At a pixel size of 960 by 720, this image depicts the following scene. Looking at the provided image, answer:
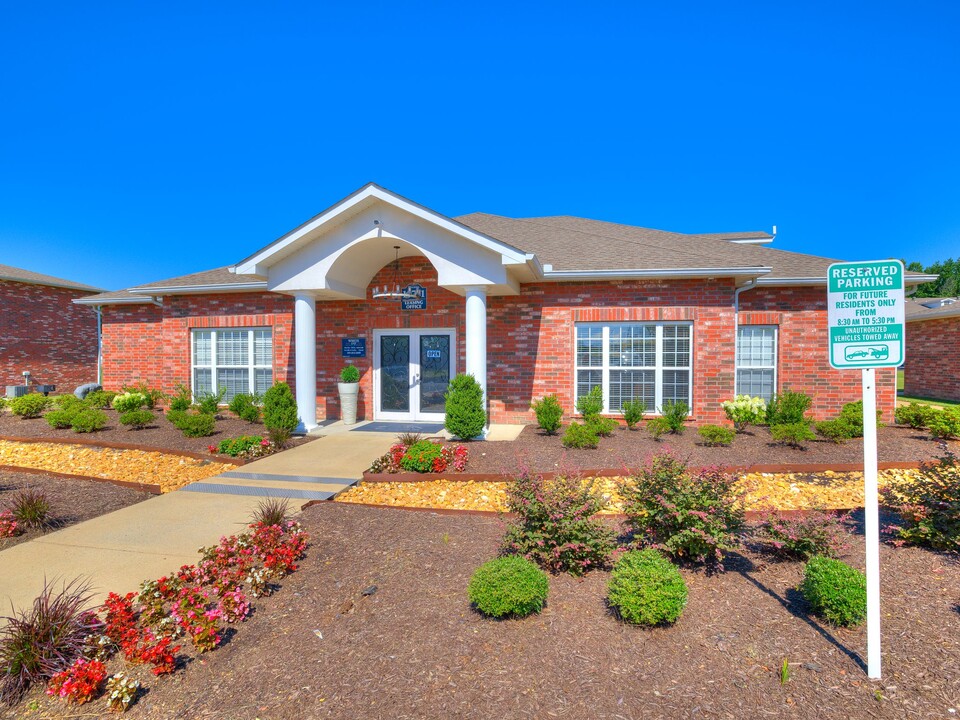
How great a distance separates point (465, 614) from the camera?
11.6 ft

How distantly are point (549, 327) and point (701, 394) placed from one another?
3476 mm

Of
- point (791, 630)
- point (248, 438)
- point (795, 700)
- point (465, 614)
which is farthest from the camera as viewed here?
point (248, 438)

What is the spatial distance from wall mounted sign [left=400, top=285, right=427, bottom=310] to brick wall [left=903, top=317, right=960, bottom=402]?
1961cm

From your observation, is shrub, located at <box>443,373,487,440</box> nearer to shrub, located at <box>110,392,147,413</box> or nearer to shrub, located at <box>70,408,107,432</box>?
shrub, located at <box>70,408,107,432</box>

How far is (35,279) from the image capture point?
770 inches

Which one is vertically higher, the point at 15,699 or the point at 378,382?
the point at 378,382

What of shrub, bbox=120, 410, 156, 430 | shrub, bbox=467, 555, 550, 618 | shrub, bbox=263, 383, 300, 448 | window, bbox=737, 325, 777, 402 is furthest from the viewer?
window, bbox=737, 325, 777, 402

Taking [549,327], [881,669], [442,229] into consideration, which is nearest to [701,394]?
[549,327]

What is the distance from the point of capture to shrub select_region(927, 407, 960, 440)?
8.41 metres

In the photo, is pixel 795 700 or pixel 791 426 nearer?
pixel 795 700

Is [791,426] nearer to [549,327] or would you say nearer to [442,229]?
[549,327]

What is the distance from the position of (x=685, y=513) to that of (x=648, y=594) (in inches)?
37.4

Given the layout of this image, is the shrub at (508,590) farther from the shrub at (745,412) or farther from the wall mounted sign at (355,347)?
the wall mounted sign at (355,347)

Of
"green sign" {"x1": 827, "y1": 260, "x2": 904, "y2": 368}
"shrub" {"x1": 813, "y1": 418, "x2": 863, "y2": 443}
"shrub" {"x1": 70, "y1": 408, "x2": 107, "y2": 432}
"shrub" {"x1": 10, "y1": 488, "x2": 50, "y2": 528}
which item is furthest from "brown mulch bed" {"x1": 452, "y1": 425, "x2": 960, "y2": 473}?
"shrub" {"x1": 70, "y1": 408, "x2": 107, "y2": 432}
